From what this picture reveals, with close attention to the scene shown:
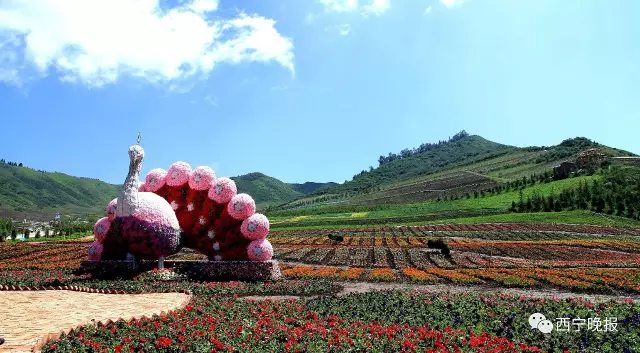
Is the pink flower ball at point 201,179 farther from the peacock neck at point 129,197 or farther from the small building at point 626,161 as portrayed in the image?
the small building at point 626,161

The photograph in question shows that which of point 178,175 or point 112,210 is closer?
point 112,210

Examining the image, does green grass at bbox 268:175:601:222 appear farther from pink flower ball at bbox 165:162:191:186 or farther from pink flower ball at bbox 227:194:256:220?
pink flower ball at bbox 165:162:191:186

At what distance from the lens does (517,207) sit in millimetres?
71250

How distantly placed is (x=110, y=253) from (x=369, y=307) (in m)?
14.5

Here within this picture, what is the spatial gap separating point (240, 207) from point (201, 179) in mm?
2717

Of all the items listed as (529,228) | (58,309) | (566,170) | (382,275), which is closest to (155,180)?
(58,309)

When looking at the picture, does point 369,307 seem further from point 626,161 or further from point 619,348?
point 626,161

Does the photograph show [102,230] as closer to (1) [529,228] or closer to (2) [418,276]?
(2) [418,276]

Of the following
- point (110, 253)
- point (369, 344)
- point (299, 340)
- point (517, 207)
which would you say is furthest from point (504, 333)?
point (517, 207)

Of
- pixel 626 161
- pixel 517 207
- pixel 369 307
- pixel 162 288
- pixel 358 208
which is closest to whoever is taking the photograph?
pixel 369 307

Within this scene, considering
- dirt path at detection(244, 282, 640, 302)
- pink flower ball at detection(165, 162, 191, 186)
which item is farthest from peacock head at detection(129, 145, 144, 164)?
dirt path at detection(244, 282, 640, 302)

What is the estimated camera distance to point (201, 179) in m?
23.3

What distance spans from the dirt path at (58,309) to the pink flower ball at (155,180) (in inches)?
340

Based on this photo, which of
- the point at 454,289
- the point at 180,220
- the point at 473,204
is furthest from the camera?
the point at 473,204
